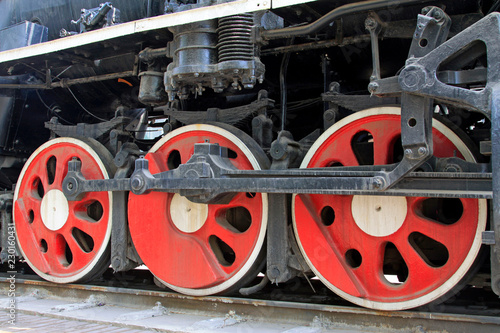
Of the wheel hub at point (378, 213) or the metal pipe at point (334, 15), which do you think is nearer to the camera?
the metal pipe at point (334, 15)

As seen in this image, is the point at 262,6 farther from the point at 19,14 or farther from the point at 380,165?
the point at 19,14

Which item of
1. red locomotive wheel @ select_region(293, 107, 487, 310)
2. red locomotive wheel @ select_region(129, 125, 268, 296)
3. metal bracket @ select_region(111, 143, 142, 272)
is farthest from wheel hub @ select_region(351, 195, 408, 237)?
metal bracket @ select_region(111, 143, 142, 272)

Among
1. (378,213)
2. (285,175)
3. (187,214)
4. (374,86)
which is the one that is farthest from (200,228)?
(374,86)

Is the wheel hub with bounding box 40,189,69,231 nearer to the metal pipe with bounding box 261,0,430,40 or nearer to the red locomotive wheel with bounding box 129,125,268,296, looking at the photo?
the red locomotive wheel with bounding box 129,125,268,296

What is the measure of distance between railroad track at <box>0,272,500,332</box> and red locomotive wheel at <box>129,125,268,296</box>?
15 cm

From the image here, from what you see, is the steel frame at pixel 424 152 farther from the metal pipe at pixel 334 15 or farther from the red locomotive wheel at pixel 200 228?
the red locomotive wheel at pixel 200 228

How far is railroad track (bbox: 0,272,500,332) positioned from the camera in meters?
2.99

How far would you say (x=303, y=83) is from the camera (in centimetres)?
425

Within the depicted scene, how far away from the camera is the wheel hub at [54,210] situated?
14.3 feet

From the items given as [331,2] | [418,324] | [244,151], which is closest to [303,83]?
[244,151]

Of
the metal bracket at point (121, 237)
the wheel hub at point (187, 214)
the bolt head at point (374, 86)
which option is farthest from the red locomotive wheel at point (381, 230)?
the metal bracket at point (121, 237)

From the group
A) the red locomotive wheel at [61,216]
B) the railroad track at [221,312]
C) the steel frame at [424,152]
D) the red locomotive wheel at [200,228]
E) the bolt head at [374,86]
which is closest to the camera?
the steel frame at [424,152]

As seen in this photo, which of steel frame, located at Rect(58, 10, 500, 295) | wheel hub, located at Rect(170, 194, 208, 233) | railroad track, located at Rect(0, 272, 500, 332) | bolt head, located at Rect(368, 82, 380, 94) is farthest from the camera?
wheel hub, located at Rect(170, 194, 208, 233)

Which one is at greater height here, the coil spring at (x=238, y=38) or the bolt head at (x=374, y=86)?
the coil spring at (x=238, y=38)
